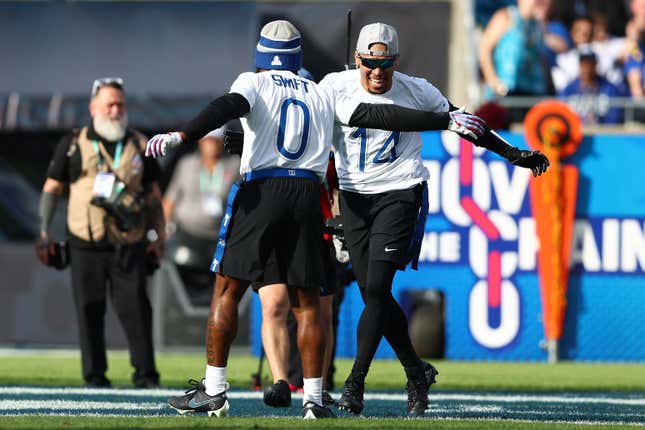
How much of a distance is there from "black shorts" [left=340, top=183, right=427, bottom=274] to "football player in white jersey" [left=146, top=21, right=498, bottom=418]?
1.94ft

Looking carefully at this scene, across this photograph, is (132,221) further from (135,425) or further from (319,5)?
(319,5)

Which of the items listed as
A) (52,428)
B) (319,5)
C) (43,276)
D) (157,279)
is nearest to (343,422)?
(52,428)

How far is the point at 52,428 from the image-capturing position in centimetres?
693

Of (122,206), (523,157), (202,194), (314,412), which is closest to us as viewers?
(314,412)

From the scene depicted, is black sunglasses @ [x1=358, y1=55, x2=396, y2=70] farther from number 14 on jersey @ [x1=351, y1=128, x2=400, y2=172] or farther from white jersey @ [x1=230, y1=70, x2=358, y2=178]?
white jersey @ [x1=230, y1=70, x2=358, y2=178]

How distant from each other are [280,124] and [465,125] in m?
1.00

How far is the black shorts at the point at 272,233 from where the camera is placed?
7844 millimetres

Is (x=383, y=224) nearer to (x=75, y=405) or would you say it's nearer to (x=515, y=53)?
(x=75, y=405)

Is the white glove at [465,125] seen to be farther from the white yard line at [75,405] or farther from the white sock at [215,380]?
the white yard line at [75,405]

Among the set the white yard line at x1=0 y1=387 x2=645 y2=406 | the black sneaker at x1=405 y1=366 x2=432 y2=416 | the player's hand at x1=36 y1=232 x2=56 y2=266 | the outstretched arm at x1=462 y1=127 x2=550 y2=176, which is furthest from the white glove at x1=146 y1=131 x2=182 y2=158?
the player's hand at x1=36 y1=232 x2=56 y2=266

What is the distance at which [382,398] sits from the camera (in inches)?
400

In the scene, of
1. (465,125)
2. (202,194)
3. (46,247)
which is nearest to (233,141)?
(465,125)

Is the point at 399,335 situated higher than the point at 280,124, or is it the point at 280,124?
the point at 280,124

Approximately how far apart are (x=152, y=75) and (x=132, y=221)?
26.6 feet
